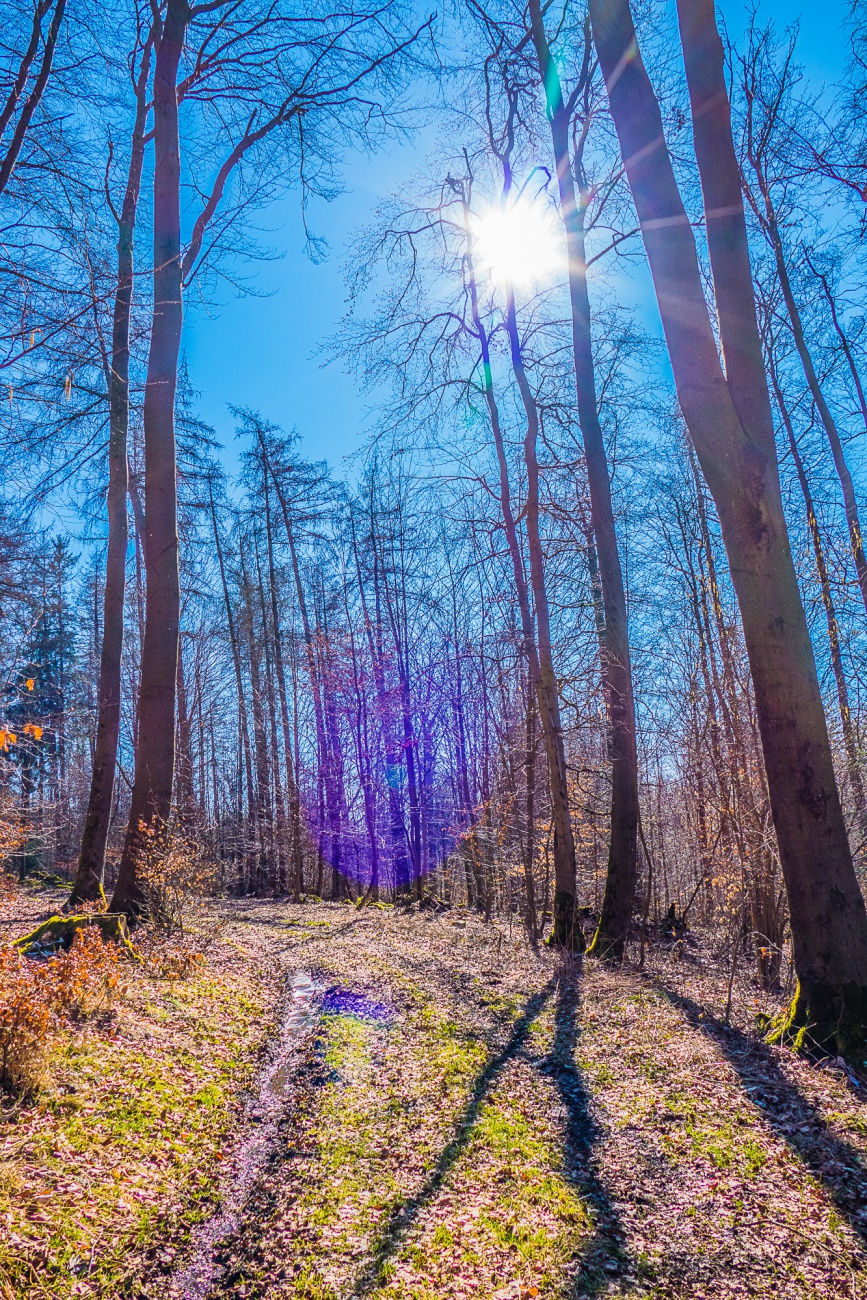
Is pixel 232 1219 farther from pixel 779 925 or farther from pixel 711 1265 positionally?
pixel 779 925

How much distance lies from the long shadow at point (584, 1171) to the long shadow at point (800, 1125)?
989mm

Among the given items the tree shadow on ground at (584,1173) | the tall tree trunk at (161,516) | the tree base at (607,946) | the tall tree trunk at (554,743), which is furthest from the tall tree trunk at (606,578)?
the tall tree trunk at (161,516)

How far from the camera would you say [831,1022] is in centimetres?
414

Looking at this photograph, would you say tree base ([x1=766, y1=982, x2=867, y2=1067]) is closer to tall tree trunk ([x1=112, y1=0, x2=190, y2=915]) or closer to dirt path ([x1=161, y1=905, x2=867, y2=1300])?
dirt path ([x1=161, y1=905, x2=867, y2=1300])

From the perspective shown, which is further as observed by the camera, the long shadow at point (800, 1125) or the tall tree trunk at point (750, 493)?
the tall tree trunk at point (750, 493)

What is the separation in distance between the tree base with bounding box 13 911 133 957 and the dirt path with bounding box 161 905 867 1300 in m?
2.57

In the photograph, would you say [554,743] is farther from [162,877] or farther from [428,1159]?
[428,1159]

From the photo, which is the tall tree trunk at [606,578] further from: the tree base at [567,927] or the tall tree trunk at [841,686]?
the tall tree trunk at [841,686]

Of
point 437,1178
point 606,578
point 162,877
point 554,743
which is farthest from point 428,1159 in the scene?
point 606,578

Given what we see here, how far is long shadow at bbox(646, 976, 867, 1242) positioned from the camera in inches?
112

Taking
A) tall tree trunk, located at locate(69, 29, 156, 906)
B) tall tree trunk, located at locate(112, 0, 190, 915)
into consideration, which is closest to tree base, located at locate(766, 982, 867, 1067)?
tall tree trunk, located at locate(112, 0, 190, 915)

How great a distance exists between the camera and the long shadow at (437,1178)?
2.54 meters

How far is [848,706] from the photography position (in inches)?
327

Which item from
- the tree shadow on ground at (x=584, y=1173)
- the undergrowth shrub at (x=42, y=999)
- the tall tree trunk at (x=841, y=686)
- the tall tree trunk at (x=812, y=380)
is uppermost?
the tall tree trunk at (x=812, y=380)
